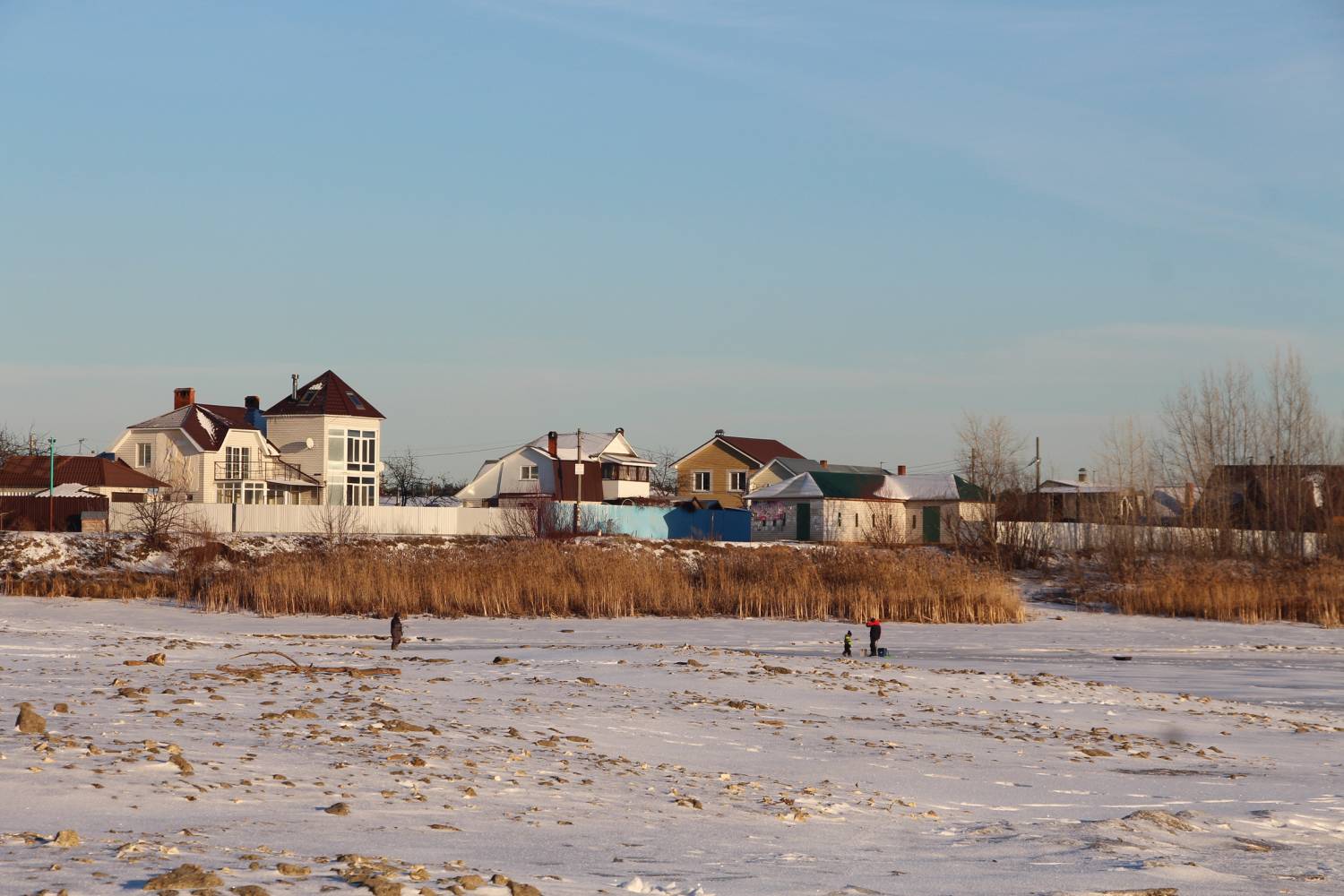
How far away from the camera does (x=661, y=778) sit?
33.0 ft

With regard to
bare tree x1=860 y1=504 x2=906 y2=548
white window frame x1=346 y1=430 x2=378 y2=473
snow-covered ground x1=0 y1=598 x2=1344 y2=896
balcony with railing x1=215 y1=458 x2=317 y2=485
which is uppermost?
white window frame x1=346 y1=430 x2=378 y2=473

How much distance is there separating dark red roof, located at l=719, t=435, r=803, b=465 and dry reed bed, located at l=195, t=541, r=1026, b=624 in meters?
57.4

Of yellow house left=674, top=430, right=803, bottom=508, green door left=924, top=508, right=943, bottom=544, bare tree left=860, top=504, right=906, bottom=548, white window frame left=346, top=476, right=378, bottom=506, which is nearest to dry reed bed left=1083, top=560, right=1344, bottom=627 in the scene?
bare tree left=860, top=504, right=906, bottom=548

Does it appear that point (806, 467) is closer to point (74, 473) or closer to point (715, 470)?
point (715, 470)

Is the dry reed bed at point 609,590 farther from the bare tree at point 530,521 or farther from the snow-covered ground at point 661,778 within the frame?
the bare tree at point 530,521

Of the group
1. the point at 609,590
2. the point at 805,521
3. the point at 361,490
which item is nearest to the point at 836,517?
the point at 805,521

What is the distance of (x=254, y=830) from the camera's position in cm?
715

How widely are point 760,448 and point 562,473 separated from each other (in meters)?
17.8

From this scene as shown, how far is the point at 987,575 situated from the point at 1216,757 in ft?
78.8

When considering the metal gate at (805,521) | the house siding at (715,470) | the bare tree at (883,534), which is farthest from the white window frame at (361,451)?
the house siding at (715,470)

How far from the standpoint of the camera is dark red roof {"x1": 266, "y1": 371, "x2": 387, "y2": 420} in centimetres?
6994

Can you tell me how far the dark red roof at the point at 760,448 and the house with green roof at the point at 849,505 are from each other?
21.0 meters

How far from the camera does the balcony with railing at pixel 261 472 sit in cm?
6806

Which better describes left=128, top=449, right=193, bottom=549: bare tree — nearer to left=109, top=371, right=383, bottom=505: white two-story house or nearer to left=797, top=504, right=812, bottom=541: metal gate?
left=109, top=371, right=383, bottom=505: white two-story house
